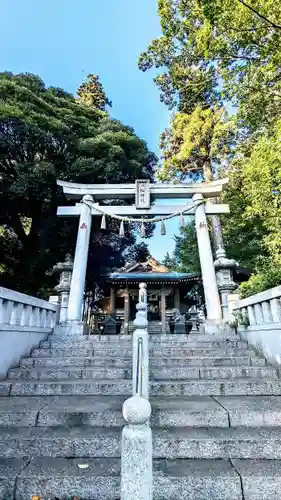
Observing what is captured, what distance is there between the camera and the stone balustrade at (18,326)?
3799mm

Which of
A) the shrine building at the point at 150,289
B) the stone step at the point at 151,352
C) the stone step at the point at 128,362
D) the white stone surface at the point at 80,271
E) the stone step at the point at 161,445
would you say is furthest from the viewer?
the shrine building at the point at 150,289

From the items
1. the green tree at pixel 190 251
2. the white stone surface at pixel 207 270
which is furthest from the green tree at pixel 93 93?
the white stone surface at pixel 207 270

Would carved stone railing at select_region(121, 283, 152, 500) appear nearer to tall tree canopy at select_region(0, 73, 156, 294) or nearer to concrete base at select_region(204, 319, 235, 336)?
concrete base at select_region(204, 319, 235, 336)

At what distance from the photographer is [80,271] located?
662cm

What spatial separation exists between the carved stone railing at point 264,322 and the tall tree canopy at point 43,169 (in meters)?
6.05

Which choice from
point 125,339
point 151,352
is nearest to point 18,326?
point 125,339

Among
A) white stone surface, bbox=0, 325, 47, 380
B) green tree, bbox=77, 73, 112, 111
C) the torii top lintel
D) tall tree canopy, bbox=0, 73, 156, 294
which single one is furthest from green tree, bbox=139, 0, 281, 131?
green tree, bbox=77, 73, 112, 111

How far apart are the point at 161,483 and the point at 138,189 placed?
6437 mm

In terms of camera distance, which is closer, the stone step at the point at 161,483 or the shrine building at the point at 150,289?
the stone step at the point at 161,483

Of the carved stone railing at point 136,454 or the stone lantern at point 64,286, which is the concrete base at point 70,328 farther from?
the carved stone railing at point 136,454

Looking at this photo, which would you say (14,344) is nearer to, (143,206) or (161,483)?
(161,483)

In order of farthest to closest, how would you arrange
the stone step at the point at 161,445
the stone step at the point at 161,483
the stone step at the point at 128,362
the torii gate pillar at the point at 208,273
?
the torii gate pillar at the point at 208,273 → the stone step at the point at 128,362 → the stone step at the point at 161,445 → the stone step at the point at 161,483

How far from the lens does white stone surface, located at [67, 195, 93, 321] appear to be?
6.21m

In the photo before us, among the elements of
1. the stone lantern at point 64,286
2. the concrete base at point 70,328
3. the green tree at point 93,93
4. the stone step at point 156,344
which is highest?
the green tree at point 93,93
